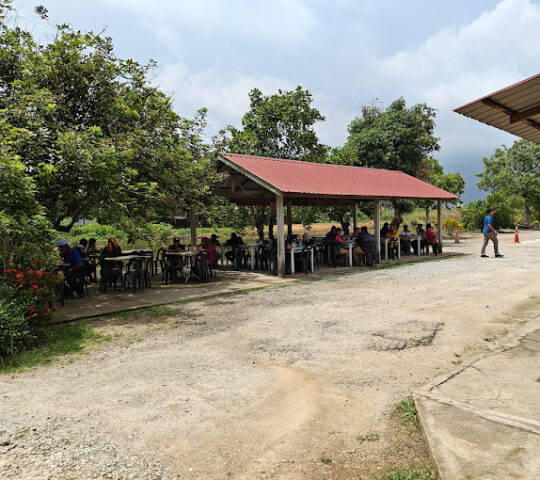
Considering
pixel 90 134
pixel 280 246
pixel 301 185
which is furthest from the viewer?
pixel 301 185

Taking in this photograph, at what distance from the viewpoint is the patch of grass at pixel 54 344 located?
5.29m

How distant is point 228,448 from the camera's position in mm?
3221

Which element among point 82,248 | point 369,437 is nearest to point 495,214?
point 82,248

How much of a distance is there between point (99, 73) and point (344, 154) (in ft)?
51.9

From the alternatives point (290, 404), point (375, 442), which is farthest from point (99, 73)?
point (375, 442)

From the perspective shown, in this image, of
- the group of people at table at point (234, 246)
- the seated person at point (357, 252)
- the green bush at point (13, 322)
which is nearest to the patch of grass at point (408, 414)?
the green bush at point (13, 322)

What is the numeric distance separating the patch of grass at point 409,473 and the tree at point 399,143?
2122cm

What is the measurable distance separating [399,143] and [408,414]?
72.2 ft

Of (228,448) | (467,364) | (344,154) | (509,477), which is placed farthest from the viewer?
(344,154)

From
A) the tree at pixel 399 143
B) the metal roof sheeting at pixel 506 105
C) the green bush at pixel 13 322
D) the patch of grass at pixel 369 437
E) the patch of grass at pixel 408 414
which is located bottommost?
the patch of grass at pixel 369 437

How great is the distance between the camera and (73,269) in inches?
379

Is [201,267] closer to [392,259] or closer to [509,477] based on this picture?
[392,259]

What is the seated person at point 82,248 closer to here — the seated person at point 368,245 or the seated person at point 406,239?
the seated person at point 368,245

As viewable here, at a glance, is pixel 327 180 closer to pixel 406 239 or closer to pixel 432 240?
pixel 406 239
